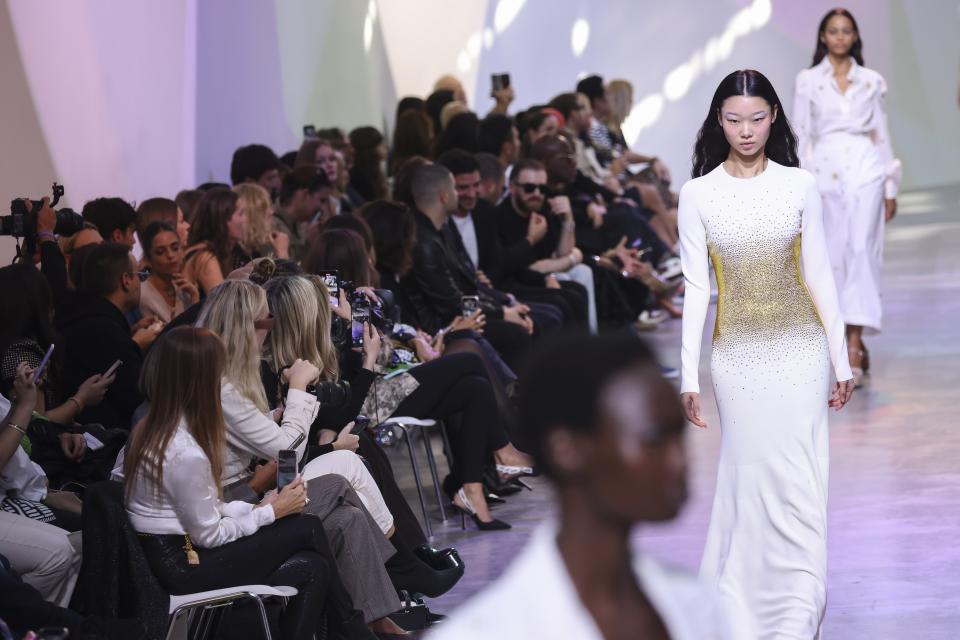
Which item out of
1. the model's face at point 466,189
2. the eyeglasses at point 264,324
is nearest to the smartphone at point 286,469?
the eyeglasses at point 264,324

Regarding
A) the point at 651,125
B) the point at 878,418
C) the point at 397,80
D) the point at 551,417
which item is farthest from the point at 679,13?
the point at 551,417

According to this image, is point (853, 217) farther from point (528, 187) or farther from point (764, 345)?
point (764, 345)

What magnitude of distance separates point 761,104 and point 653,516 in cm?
222

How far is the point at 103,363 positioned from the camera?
4254 mm

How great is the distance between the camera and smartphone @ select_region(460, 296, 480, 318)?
5910mm

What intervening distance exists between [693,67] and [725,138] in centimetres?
1319

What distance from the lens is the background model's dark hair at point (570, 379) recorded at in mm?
1183

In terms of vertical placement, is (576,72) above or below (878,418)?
above

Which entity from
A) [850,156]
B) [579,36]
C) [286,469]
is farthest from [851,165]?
[579,36]

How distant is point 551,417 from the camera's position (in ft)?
3.93

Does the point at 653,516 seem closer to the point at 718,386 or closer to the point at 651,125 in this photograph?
the point at 718,386

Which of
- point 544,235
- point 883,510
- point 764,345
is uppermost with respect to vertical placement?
point 764,345

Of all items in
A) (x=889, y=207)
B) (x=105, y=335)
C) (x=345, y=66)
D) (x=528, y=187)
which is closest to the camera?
(x=105, y=335)

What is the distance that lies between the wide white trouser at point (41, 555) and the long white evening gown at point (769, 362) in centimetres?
140
